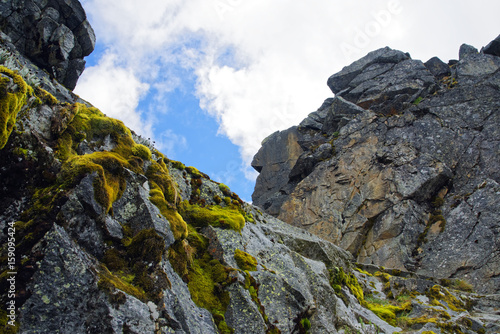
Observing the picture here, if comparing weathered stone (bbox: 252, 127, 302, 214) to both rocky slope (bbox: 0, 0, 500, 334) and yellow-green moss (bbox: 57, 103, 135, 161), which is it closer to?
rocky slope (bbox: 0, 0, 500, 334)

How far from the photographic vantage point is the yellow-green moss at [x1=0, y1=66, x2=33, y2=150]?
12836mm

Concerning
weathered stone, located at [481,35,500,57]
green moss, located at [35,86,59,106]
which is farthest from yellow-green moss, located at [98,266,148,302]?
weathered stone, located at [481,35,500,57]

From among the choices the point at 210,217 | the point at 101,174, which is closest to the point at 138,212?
the point at 101,174

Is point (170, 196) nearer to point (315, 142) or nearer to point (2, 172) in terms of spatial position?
point (2, 172)

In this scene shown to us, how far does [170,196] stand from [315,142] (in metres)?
63.6

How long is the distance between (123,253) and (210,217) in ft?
31.1

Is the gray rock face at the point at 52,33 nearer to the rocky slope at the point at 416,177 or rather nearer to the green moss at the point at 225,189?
the green moss at the point at 225,189

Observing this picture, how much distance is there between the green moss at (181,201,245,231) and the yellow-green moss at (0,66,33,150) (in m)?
11.8

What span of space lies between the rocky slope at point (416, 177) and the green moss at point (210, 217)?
31352 mm

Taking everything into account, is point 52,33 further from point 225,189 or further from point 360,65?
point 360,65

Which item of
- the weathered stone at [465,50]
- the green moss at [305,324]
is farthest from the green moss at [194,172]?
the weathered stone at [465,50]

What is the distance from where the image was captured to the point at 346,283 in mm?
29281

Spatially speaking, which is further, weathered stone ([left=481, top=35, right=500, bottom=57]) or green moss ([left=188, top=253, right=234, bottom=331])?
weathered stone ([left=481, top=35, right=500, bottom=57])

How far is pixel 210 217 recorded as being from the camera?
23641mm
